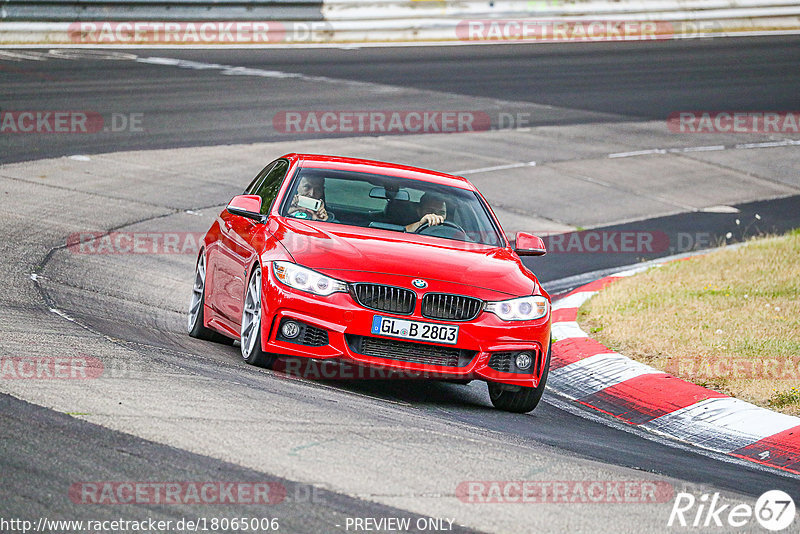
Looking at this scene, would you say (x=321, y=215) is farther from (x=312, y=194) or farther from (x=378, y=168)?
(x=378, y=168)

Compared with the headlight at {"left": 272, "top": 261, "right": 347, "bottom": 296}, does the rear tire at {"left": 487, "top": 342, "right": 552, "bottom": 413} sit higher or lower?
lower

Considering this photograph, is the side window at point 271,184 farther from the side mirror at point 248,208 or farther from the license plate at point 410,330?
the license plate at point 410,330

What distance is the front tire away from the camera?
7.73 meters

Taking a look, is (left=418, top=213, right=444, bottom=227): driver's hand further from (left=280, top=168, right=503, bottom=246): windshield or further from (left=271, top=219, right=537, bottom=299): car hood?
(left=271, top=219, right=537, bottom=299): car hood

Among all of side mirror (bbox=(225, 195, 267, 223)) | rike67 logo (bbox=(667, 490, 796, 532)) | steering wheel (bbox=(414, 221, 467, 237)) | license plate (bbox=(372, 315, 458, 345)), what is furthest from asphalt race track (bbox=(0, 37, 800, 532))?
steering wheel (bbox=(414, 221, 467, 237))

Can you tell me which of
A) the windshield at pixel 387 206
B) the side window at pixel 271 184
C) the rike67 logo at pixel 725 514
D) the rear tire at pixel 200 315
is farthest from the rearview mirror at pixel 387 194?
the rike67 logo at pixel 725 514

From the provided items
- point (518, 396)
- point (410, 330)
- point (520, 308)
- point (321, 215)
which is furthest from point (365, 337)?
point (321, 215)

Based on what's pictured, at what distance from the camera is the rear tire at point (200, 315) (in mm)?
9227

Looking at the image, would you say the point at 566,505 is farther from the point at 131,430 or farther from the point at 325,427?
the point at 131,430

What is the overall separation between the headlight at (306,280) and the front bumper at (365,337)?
4 cm

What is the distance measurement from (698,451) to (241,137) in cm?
1271

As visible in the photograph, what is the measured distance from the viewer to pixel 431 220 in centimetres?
877

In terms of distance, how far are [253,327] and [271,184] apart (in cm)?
173

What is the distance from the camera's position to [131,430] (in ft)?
18.4
